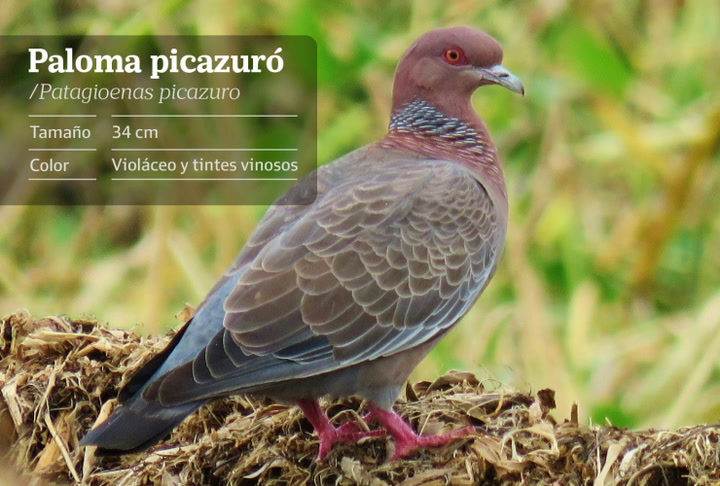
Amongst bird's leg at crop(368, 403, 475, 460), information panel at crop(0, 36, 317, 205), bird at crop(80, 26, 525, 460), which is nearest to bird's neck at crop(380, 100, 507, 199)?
bird at crop(80, 26, 525, 460)

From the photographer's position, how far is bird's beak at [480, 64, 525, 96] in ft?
14.6

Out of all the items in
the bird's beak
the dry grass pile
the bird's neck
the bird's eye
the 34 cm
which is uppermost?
the 34 cm

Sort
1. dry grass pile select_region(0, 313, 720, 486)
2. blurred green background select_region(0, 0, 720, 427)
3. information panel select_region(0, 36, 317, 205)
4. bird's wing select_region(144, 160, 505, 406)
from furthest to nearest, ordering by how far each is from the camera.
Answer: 1. information panel select_region(0, 36, 317, 205)
2. blurred green background select_region(0, 0, 720, 427)
3. bird's wing select_region(144, 160, 505, 406)
4. dry grass pile select_region(0, 313, 720, 486)

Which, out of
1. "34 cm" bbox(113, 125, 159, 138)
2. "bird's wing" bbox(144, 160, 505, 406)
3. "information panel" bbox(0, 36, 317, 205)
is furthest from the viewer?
"34 cm" bbox(113, 125, 159, 138)

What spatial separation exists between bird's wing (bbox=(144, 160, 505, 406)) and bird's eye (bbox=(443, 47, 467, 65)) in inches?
19.4

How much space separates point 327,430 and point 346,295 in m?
0.44

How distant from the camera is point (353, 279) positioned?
12.3 feet

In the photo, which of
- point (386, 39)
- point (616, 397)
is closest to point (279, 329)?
point (616, 397)

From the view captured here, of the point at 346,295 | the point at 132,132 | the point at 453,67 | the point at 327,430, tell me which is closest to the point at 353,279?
the point at 346,295

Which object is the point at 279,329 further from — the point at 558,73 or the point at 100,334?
the point at 558,73

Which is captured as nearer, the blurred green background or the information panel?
the blurred green background

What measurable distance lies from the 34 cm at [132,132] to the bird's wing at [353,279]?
270 centimetres

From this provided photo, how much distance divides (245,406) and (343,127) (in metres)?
3.24

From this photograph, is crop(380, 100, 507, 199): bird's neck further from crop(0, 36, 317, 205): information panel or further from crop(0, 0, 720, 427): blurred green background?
crop(0, 36, 317, 205): information panel
